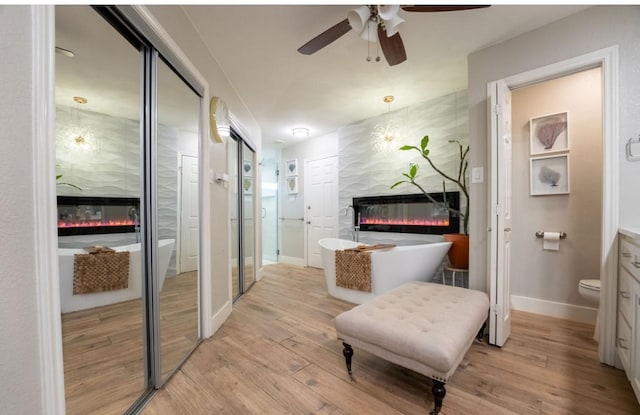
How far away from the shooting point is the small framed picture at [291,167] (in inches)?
214

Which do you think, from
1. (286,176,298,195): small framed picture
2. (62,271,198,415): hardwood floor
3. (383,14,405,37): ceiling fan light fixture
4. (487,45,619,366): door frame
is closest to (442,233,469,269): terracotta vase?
(487,45,619,366): door frame

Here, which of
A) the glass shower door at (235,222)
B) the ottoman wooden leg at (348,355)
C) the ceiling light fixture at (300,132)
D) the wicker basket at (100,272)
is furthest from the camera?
the ceiling light fixture at (300,132)

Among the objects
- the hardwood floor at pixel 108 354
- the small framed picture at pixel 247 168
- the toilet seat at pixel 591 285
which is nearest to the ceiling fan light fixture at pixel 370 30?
the hardwood floor at pixel 108 354

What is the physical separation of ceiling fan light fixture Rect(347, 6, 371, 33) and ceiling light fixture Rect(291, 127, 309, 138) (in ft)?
9.43

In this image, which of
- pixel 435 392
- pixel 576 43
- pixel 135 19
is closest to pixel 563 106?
pixel 576 43

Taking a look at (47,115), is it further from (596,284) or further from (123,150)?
(596,284)

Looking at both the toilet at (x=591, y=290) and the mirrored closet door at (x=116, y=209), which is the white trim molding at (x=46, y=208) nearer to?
the mirrored closet door at (x=116, y=209)

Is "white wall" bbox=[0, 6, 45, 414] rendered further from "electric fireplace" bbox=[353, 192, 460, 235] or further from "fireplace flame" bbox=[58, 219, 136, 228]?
"electric fireplace" bbox=[353, 192, 460, 235]

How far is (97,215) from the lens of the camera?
4.08ft

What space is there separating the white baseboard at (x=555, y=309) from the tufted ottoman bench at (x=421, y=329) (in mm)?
1178

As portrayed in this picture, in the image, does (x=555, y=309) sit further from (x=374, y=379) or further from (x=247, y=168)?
(x=247, y=168)

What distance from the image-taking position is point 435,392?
1.31 metres

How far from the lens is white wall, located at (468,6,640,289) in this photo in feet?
5.55

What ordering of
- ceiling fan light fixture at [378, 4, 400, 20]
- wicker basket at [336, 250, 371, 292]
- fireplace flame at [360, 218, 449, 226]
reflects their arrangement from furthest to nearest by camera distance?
1. fireplace flame at [360, 218, 449, 226]
2. wicker basket at [336, 250, 371, 292]
3. ceiling fan light fixture at [378, 4, 400, 20]
